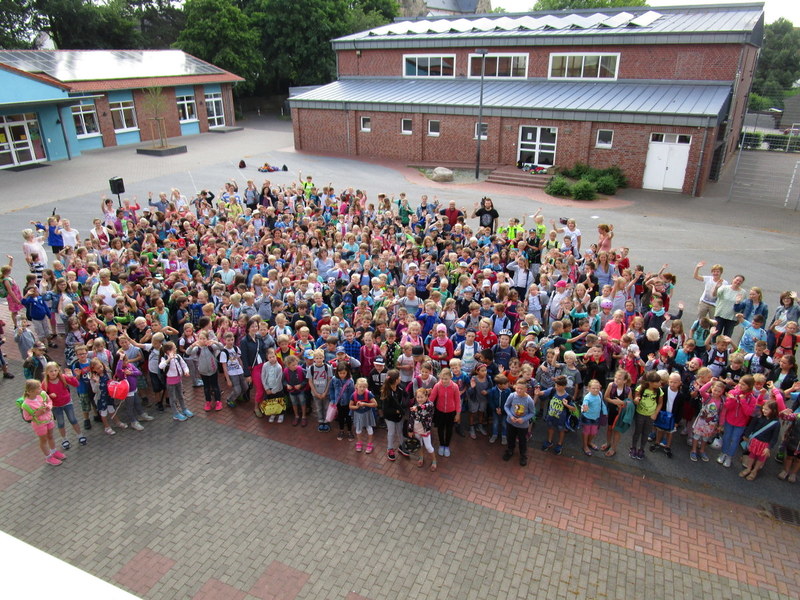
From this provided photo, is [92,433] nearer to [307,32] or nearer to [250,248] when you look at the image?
[250,248]

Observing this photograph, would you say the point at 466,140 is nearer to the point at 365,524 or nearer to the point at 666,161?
the point at 666,161

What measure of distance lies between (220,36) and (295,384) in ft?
147

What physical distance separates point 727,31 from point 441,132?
45.0 feet

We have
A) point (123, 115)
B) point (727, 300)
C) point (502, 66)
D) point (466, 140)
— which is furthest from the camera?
point (123, 115)

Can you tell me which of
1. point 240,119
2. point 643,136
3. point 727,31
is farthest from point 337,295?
point 240,119

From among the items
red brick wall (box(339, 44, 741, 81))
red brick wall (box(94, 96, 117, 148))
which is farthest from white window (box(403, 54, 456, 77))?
red brick wall (box(94, 96, 117, 148))

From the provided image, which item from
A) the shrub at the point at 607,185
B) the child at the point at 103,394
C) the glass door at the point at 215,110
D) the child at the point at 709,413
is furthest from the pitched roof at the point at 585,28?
the child at the point at 103,394

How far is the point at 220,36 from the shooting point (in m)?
45.0

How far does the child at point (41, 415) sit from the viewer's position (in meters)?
7.67

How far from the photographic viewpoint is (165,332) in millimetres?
9531

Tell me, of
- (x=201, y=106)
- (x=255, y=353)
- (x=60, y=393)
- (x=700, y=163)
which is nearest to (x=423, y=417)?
(x=255, y=353)

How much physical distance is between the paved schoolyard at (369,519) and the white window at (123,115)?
30.8 metres

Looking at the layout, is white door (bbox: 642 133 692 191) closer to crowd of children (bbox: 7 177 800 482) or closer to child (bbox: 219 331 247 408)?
crowd of children (bbox: 7 177 800 482)

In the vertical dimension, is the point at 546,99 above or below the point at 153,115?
above
